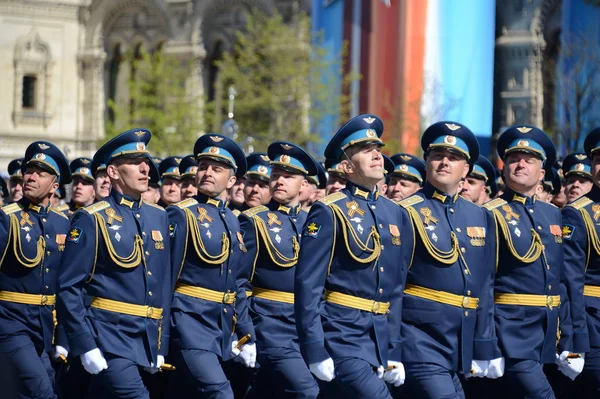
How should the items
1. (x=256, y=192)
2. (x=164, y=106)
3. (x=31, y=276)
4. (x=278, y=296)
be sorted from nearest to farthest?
1. (x=31, y=276)
2. (x=278, y=296)
3. (x=256, y=192)
4. (x=164, y=106)

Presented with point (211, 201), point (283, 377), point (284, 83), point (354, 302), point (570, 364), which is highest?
point (284, 83)

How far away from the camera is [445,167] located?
31.0ft

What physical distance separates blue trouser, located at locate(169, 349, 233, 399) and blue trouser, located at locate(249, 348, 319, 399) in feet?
2.40

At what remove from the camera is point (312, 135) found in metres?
40.7

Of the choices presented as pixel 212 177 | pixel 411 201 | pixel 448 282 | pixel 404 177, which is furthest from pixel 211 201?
pixel 404 177

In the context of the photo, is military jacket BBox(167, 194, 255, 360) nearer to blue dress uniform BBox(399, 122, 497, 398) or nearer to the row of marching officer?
the row of marching officer

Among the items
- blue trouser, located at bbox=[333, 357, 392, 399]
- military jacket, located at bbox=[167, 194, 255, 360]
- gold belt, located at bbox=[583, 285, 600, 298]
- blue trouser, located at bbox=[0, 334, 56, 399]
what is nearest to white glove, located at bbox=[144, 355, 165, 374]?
military jacket, located at bbox=[167, 194, 255, 360]

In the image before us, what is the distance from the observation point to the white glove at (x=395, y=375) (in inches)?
342

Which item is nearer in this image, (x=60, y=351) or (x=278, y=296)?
(x=60, y=351)

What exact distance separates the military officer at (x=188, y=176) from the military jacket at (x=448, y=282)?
457 cm

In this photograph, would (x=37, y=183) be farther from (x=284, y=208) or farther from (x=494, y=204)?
(x=494, y=204)

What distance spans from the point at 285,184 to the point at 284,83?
30.2 m

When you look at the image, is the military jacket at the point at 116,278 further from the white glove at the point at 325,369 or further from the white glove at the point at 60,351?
the white glove at the point at 325,369

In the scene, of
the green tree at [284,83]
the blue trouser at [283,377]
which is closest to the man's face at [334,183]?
the blue trouser at [283,377]
